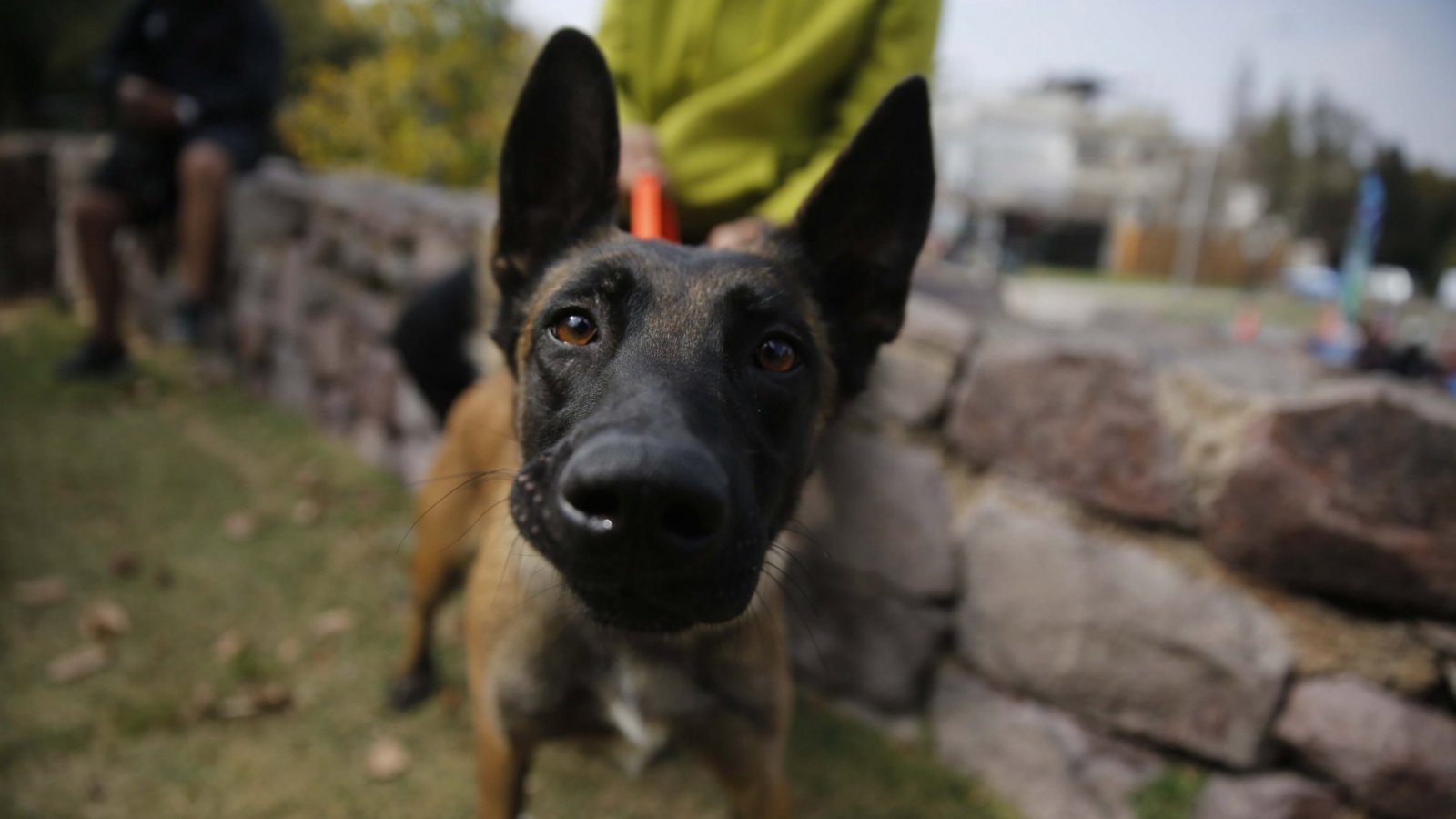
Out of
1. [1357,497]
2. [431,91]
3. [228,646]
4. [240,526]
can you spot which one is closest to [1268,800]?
[1357,497]

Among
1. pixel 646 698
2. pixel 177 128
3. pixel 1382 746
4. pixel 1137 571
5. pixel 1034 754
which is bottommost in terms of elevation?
pixel 1034 754

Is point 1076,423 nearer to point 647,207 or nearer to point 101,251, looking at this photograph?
point 647,207

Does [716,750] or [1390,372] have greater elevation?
[1390,372]

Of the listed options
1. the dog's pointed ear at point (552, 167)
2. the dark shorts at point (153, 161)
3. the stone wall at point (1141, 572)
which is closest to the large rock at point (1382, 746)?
the stone wall at point (1141, 572)

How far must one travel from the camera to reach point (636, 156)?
90.4 inches

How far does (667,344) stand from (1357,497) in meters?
1.96

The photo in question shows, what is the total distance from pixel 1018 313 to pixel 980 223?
109ft

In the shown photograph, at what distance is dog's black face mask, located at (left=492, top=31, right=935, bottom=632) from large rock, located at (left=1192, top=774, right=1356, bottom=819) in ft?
5.72

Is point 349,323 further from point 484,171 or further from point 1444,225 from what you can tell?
point 1444,225

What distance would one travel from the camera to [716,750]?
79.3 inches

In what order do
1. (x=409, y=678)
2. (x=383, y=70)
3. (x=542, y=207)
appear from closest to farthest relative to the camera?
1. (x=542, y=207)
2. (x=409, y=678)
3. (x=383, y=70)

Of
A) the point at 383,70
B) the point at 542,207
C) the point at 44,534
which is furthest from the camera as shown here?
the point at 383,70

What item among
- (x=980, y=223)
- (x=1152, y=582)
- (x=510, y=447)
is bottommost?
(x=980, y=223)

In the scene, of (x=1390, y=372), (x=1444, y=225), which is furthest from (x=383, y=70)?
(x=1444, y=225)
